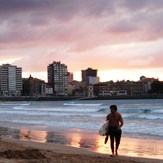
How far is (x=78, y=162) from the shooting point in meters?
11.3

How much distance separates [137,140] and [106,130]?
601 centimetres

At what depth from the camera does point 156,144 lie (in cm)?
1672

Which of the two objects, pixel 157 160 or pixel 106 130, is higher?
pixel 106 130

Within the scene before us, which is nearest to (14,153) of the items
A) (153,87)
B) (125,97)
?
(125,97)

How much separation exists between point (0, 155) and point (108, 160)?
284 centimetres

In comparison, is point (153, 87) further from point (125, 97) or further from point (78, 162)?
point (78, 162)

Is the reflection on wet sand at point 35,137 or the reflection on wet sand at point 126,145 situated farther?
the reflection on wet sand at point 35,137

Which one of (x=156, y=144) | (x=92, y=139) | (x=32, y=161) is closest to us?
(x=32, y=161)

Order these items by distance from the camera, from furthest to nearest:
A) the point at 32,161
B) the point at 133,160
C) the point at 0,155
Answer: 1. the point at 133,160
2. the point at 0,155
3. the point at 32,161

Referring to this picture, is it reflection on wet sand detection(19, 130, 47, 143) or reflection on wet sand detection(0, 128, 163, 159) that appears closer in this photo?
reflection on wet sand detection(0, 128, 163, 159)

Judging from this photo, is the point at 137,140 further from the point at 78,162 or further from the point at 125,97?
the point at 125,97

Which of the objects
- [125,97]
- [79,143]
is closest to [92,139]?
[79,143]

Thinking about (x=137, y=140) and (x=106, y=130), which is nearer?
(x=106, y=130)

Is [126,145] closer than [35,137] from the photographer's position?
Yes
